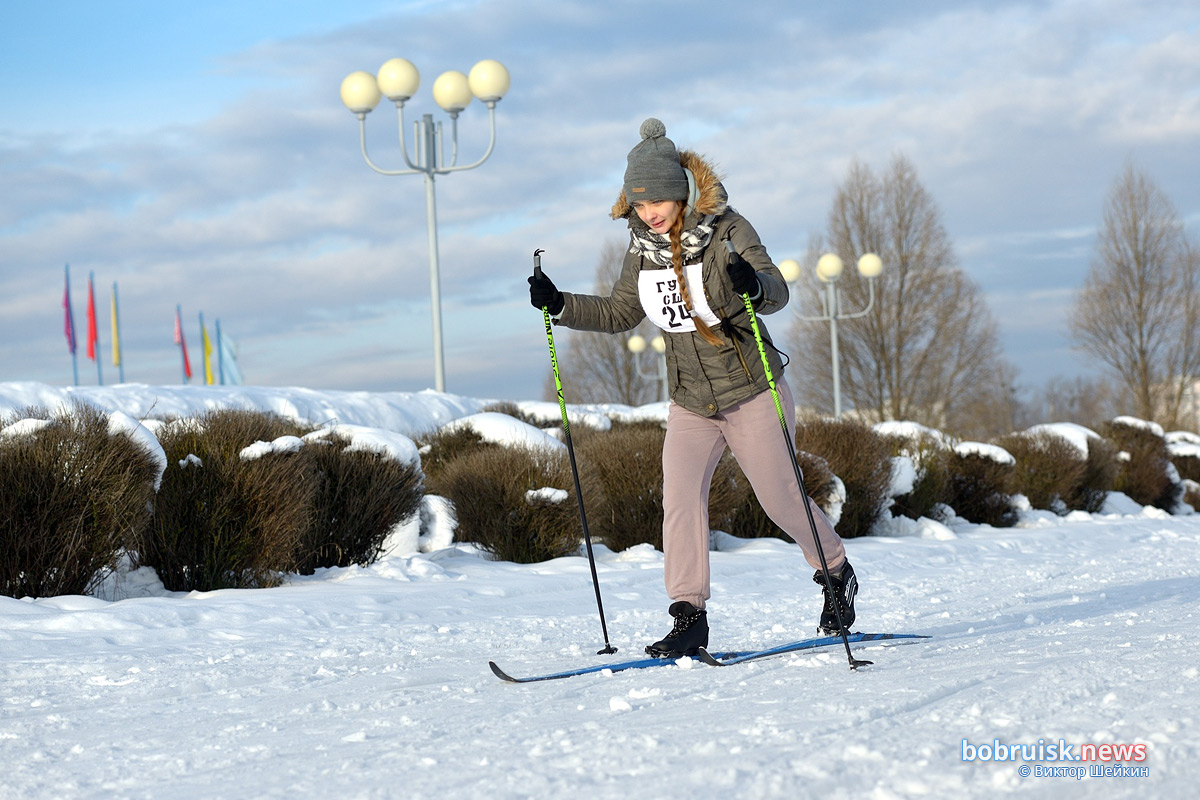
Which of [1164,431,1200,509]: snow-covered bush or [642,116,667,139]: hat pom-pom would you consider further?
[1164,431,1200,509]: snow-covered bush

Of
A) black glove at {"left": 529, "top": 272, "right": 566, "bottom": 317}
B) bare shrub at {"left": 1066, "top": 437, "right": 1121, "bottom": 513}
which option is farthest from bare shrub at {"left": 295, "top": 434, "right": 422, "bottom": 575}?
bare shrub at {"left": 1066, "top": 437, "right": 1121, "bottom": 513}

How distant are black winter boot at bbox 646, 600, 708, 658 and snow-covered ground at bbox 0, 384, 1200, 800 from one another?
0.25 metres

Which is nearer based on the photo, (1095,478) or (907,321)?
(1095,478)

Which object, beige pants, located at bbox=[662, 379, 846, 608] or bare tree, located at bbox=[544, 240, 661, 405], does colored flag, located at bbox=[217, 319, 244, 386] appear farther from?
beige pants, located at bbox=[662, 379, 846, 608]

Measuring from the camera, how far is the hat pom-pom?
182 inches

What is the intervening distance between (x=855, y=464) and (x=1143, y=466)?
427 inches

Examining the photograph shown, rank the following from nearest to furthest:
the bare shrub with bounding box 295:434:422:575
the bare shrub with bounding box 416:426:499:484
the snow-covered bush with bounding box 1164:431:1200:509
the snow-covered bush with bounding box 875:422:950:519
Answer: the bare shrub with bounding box 295:434:422:575 < the bare shrub with bounding box 416:426:499:484 < the snow-covered bush with bounding box 875:422:950:519 < the snow-covered bush with bounding box 1164:431:1200:509

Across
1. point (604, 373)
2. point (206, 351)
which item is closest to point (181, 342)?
point (206, 351)

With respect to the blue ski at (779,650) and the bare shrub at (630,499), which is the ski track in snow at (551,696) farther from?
the bare shrub at (630,499)

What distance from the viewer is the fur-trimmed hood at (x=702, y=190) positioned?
14.6 ft

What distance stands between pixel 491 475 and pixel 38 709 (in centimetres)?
549

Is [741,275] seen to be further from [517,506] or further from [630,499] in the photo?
[630,499]

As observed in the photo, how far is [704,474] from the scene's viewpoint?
4539mm

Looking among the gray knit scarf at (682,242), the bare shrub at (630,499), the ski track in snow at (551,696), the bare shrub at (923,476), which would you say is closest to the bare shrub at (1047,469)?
the bare shrub at (923,476)
